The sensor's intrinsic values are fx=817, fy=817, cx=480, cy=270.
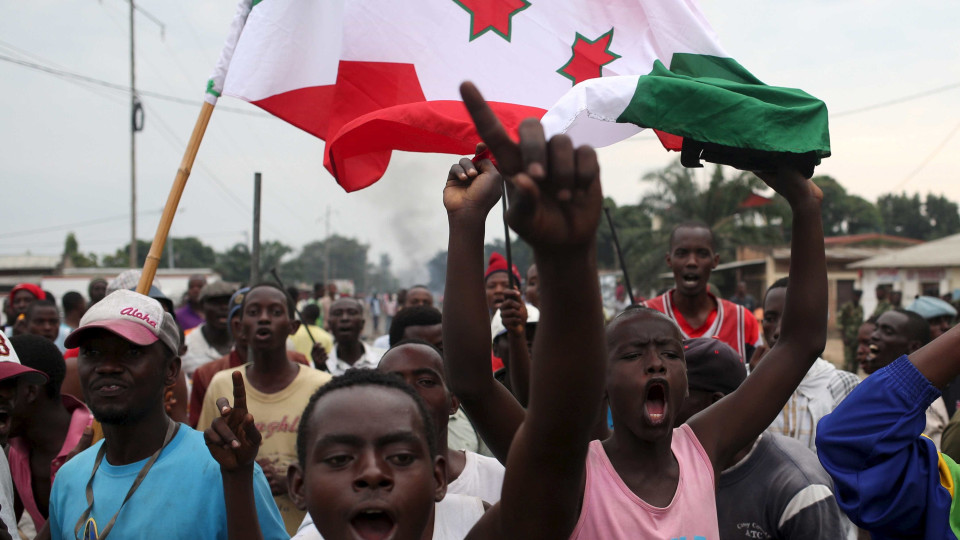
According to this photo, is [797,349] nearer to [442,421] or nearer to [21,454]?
[442,421]

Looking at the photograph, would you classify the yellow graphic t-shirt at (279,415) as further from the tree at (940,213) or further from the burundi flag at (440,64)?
the tree at (940,213)

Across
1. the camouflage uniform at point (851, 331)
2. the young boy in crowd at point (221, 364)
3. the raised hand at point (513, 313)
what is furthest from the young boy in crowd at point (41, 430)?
the camouflage uniform at point (851, 331)

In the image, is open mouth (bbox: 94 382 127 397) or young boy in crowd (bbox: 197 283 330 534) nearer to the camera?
open mouth (bbox: 94 382 127 397)

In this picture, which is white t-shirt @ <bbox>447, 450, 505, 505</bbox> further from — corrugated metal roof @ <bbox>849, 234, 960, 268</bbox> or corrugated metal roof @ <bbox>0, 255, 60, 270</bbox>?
corrugated metal roof @ <bbox>0, 255, 60, 270</bbox>

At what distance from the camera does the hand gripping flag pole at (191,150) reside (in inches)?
139

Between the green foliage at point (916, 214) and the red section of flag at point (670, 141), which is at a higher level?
the green foliage at point (916, 214)

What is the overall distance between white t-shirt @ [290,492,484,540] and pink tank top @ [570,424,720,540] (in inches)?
18.0

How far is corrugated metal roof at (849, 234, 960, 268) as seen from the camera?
25.3 metres

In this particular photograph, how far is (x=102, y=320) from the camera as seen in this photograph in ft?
9.11

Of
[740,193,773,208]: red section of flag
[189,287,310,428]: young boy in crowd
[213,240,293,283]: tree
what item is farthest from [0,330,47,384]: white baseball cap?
[213,240,293,283]: tree

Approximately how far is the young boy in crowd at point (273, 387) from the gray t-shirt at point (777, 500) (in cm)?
219

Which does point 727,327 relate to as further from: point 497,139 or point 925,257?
point 925,257

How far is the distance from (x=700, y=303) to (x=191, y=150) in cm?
314

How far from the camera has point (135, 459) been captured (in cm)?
279
